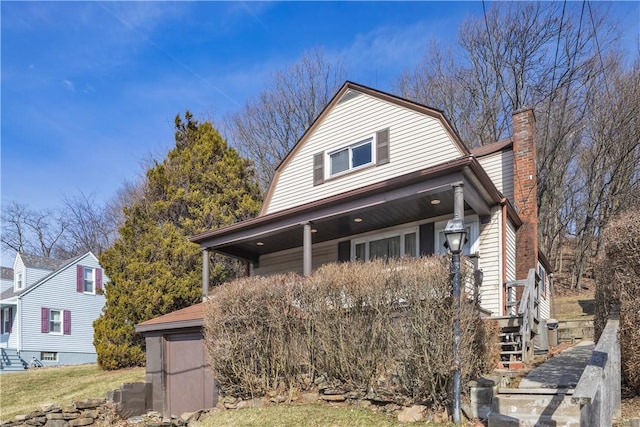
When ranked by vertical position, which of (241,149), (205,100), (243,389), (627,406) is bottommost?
(243,389)

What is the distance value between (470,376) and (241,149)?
22806mm

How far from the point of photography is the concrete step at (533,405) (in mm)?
5553

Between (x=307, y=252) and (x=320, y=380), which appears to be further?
(x=307, y=252)

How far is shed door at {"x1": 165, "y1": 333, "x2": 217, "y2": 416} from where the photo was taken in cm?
1059

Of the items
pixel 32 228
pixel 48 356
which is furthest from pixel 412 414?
pixel 32 228

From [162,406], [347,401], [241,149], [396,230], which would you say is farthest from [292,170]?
[241,149]

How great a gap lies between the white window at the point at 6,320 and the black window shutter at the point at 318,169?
2082 centimetres

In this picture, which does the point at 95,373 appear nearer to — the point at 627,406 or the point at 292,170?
the point at 292,170

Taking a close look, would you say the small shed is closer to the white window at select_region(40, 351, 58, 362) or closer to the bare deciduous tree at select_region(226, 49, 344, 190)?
the bare deciduous tree at select_region(226, 49, 344, 190)

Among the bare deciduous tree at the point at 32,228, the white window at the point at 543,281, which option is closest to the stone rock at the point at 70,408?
the white window at the point at 543,281

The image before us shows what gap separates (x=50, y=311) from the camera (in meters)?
26.4

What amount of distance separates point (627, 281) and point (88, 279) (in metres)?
28.3

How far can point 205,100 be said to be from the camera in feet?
95.4

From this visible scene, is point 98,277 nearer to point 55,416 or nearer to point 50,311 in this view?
point 50,311
